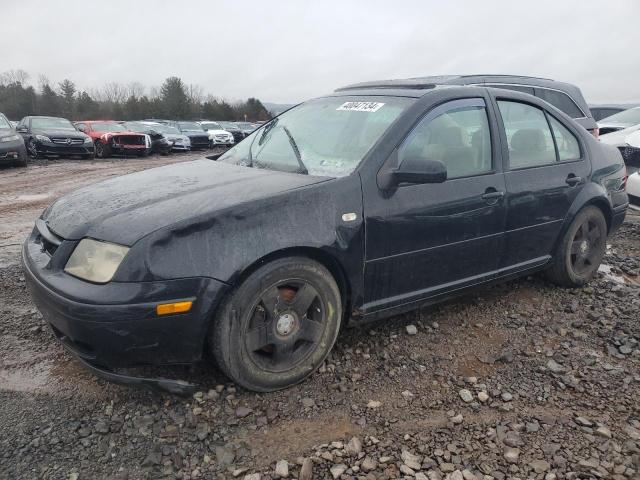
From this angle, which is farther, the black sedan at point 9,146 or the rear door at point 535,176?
the black sedan at point 9,146

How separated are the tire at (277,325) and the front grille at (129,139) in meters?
15.8

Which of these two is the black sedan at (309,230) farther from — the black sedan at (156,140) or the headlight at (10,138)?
the black sedan at (156,140)

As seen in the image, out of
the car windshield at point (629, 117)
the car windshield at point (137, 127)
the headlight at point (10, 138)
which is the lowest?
the car windshield at point (629, 117)

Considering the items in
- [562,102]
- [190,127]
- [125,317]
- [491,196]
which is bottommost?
[125,317]

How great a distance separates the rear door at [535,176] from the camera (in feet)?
10.7

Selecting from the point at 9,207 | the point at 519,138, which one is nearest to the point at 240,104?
the point at 9,207

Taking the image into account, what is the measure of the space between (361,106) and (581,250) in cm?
222

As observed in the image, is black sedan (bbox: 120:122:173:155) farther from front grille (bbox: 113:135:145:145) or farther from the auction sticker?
the auction sticker

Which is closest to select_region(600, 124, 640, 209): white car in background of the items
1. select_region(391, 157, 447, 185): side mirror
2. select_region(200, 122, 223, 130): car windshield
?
select_region(391, 157, 447, 185): side mirror

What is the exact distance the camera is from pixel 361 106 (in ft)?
10.3

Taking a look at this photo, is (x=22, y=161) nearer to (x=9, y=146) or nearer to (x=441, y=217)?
(x=9, y=146)

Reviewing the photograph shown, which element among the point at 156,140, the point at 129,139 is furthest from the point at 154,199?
the point at 156,140

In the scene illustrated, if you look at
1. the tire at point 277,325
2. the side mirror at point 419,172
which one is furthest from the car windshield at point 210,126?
the tire at point 277,325

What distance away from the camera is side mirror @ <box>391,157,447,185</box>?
2.59 meters
